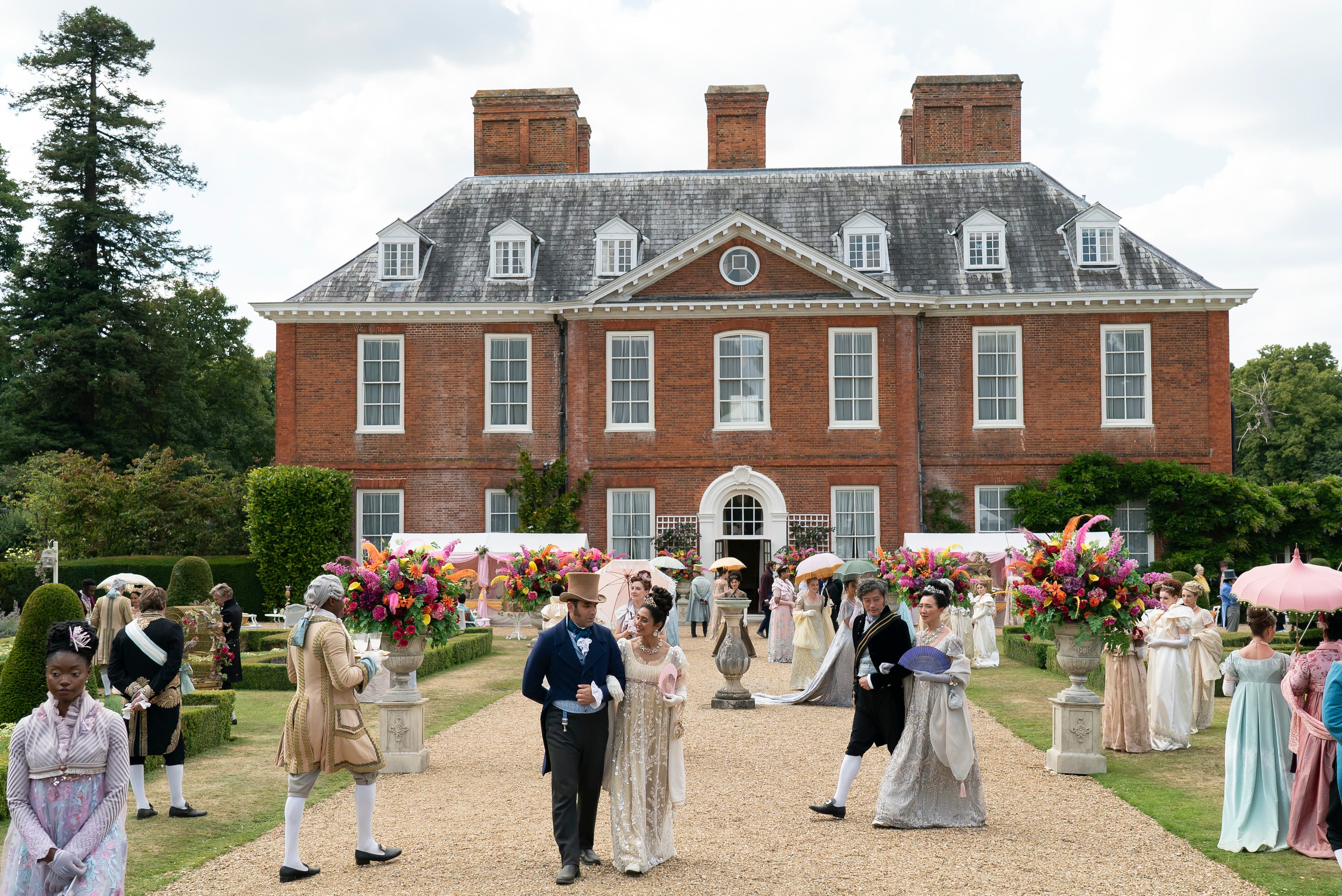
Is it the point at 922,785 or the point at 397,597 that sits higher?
the point at 397,597

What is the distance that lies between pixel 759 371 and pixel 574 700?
70.7 feet

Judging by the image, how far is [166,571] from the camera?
27.8 meters

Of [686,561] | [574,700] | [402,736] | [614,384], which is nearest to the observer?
[574,700]

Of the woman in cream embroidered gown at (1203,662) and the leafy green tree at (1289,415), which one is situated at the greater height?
the leafy green tree at (1289,415)

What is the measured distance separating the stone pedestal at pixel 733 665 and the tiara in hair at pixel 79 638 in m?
9.63

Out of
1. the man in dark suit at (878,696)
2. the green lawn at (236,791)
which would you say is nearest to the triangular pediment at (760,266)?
the green lawn at (236,791)

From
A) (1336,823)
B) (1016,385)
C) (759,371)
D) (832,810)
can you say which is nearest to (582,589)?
(832,810)

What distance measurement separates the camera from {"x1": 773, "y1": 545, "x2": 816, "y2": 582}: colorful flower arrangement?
20.1 meters

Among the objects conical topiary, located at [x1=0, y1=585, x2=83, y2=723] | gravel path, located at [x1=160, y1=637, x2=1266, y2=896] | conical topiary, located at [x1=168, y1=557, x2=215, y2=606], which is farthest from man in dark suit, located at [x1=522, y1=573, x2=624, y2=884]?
conical topiary, located at [x1=168, y1=557, x2=215, y2=606]

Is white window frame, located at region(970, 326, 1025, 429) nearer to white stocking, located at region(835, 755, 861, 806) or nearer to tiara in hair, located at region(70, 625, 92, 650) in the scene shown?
white stocking, located at region(835, 755, 861, 806)

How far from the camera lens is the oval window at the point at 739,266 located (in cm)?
2811

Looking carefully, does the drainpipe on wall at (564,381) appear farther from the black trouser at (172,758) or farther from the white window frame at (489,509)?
the black trouser at (172,758)

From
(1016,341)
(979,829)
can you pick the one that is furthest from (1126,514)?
(979,829)

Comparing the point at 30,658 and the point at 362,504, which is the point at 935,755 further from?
the point at 362,504
